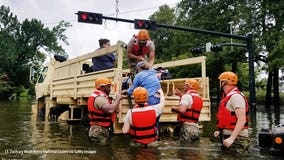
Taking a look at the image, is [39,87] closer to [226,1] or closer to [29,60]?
[226,1]

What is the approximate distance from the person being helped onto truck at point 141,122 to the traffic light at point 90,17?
992 centimetres

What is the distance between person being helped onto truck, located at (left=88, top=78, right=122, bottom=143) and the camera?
685 cm

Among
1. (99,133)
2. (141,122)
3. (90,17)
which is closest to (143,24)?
(90,17)

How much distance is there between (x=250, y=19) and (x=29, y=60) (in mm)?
40401

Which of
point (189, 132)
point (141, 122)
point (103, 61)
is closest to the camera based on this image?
point (141, 122)

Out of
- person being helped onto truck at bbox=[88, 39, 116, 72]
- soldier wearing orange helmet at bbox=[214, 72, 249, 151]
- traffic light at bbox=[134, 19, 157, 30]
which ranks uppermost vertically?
traffic light at bbox=[134, 19, 157, 30]

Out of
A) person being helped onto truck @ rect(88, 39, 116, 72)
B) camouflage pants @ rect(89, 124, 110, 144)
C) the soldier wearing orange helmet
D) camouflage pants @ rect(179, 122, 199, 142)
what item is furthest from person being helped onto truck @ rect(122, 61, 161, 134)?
person being helped onto truck @ rect(88, 39, 116, 72)

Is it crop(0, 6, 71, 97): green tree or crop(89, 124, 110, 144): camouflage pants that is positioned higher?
crop(0, 6, 71, 97): green tree

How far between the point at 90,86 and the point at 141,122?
3.08 metres

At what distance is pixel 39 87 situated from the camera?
47.8 ft

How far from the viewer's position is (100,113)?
6.97m

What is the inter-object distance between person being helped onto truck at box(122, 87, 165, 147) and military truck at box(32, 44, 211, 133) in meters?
1.16

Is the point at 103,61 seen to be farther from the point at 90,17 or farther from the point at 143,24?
the point at 143,24

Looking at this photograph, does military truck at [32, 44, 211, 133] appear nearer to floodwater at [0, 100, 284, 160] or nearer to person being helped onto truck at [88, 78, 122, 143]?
person being helped onto truck at [88, 78, 122, 143]
